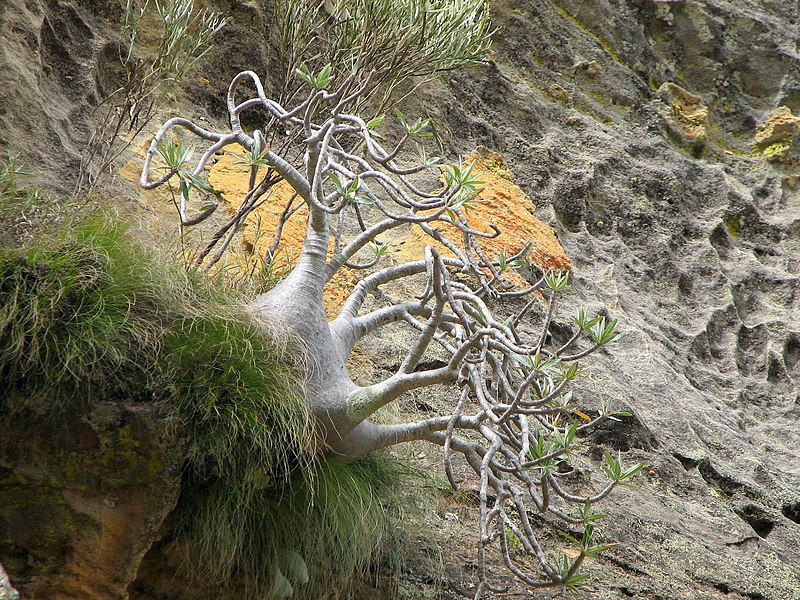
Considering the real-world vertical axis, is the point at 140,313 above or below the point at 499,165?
below

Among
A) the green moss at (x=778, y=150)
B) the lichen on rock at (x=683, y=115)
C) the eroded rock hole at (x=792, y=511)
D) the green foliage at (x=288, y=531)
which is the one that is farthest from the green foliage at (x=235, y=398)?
the green moss at (x=778, y=150)

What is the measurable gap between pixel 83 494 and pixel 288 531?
0.74 meters

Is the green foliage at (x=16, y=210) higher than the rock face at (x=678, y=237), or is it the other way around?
the rock face at (x=678, y=237)

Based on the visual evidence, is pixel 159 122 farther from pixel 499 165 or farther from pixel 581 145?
pixel 581 145

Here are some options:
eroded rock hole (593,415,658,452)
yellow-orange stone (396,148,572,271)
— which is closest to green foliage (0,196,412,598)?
eroded rock hole (593,415,658,452)

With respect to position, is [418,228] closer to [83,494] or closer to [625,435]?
[625,435]

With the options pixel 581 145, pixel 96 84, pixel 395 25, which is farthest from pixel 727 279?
pixel 96 84

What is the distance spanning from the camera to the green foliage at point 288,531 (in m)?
2.57

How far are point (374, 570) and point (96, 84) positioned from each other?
3500 mm

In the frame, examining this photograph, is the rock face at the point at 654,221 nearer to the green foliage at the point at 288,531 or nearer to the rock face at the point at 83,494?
the rock face at the point at 83,494

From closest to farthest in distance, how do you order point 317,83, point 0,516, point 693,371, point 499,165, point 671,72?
point 0,516
point 317,83
point 693,371
point 499,165
point 671,72

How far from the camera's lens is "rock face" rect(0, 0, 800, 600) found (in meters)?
3.98

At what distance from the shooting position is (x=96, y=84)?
4.71 meters

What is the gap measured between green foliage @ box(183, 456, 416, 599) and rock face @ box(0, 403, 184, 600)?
19 centimetres
